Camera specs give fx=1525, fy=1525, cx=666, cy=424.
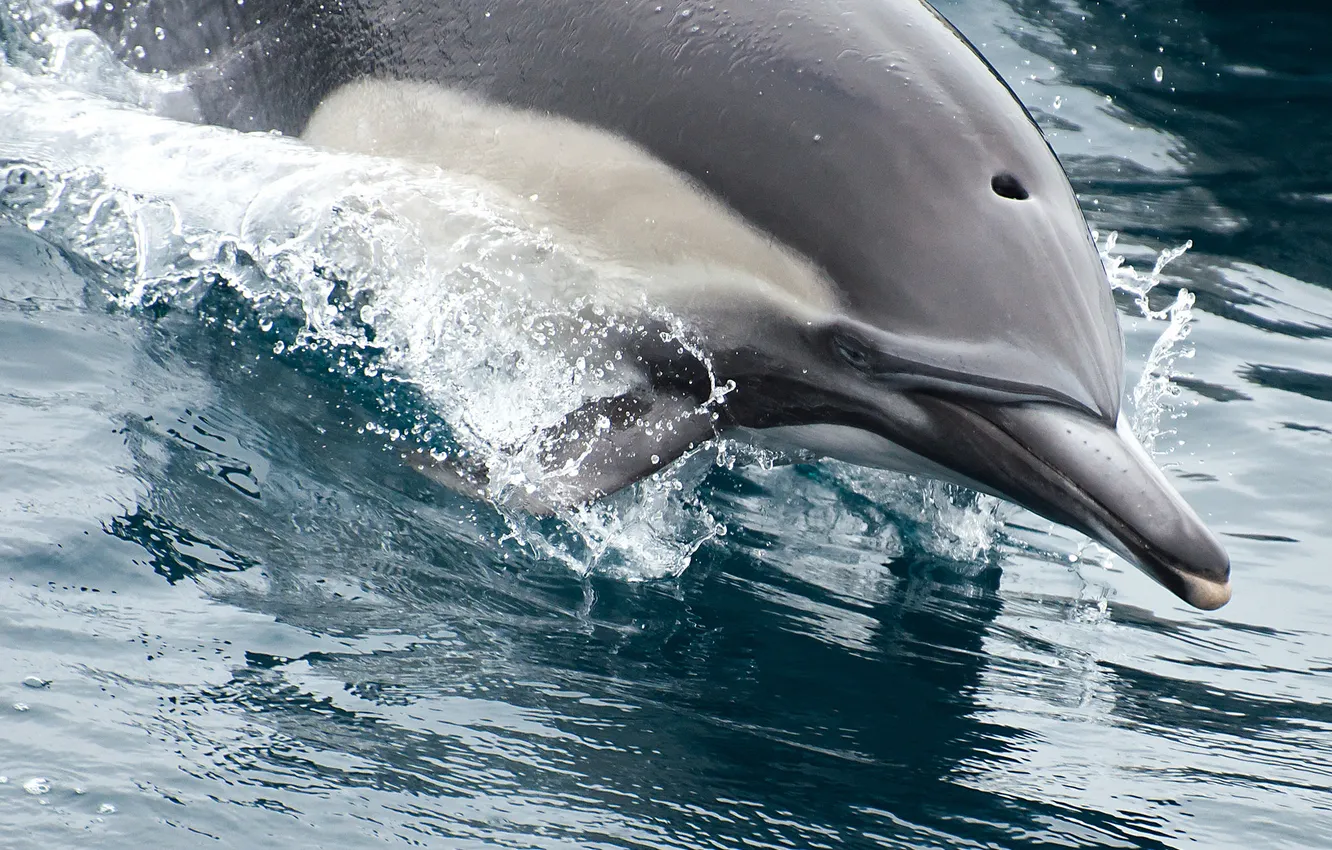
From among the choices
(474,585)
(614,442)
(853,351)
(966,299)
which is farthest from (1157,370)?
(474,585)

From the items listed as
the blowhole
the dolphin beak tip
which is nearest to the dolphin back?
the blowhole

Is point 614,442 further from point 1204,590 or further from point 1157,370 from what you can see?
point 1157,370

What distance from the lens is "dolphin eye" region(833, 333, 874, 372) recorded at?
4434 mm

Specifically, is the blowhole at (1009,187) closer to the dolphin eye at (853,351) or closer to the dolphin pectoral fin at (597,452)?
the dolphin eye at (853,351)

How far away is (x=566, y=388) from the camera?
5152 millimetres

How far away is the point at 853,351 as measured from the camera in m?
4.48

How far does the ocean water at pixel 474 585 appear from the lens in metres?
3.49

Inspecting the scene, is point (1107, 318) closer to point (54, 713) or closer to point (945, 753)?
point (945, 753)

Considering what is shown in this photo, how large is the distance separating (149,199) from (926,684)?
358 cm

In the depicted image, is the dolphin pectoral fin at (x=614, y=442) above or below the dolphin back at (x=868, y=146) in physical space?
below

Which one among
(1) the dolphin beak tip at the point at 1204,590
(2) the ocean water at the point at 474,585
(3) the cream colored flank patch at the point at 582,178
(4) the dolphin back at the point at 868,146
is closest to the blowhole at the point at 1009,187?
(4) the dolphin back at the point at 868,146

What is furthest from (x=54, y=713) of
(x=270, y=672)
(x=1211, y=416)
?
(x=1211, y=416)

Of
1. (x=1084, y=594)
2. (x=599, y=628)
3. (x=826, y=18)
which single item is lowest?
(x=1084, y=594)

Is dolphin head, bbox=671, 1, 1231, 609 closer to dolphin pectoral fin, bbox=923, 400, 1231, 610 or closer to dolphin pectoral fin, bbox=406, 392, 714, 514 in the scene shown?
dolphin pectoral fin, bbox=923, 400, 1231, 610
